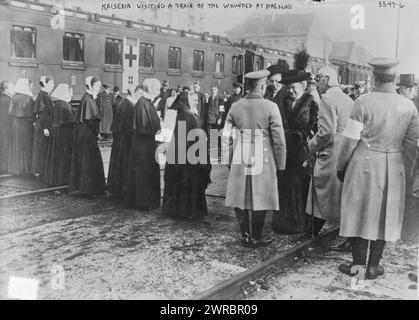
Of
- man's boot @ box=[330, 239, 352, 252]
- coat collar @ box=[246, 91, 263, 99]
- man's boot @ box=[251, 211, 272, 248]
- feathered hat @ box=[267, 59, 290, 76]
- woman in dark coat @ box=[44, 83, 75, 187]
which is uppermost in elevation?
feathered hat @ box=[267, 59, 290, 76]

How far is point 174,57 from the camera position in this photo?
15.6 meters

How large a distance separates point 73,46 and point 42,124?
18.2 ft

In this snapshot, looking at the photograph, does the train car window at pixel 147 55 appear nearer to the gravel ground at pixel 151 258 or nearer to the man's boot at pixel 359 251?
the gravel ground at pixel 151 258

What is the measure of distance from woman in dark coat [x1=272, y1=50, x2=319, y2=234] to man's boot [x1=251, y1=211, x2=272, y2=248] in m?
0.56

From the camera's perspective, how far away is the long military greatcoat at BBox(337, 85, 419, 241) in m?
3.94

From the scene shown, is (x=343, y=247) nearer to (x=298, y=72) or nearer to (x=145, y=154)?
(x=298, y=72)

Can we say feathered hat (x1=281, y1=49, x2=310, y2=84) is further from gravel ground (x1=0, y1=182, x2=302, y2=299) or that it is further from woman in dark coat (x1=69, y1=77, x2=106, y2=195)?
woman in dark coat (x1=69, y1=77, x2=106, y2=195)

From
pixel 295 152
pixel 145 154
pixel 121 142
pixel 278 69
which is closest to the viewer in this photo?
pixel 295 152

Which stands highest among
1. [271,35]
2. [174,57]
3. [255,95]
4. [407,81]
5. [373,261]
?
[271,35]

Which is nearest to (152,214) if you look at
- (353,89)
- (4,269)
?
(4,269)

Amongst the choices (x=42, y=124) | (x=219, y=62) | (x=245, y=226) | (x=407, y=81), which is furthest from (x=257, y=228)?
(x=219, y=62)

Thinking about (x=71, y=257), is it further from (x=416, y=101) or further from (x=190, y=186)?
(x=416, y=101)

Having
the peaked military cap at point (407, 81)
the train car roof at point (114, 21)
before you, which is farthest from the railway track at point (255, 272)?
the train car roof at point (114, 21)

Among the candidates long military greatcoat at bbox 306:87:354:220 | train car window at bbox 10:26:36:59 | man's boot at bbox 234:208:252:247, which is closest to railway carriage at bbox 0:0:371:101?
train car window at bbox 10:26:36:59
